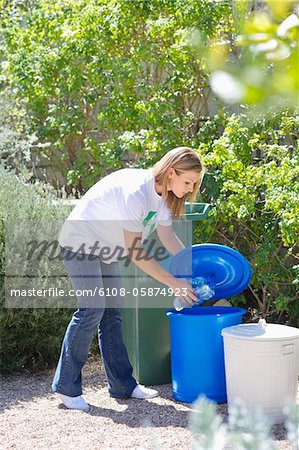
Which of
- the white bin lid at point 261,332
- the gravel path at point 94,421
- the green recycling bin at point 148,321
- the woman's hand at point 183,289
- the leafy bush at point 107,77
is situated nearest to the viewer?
the gravel path at point 94,421

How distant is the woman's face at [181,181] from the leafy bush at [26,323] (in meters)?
1.52

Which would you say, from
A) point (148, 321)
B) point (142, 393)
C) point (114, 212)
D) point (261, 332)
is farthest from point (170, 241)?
point (142, 393)

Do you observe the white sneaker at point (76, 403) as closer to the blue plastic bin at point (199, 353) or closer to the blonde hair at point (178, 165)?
the blue plastic bin at point (199, 353)

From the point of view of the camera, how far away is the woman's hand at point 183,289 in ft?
13.4

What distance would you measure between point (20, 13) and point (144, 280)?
4713mm

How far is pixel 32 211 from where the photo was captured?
5367mm

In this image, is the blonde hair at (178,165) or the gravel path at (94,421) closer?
the gravel path at (94,421)

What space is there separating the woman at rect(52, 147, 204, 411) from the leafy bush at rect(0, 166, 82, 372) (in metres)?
0.87

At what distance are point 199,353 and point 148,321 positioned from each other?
0.51 m

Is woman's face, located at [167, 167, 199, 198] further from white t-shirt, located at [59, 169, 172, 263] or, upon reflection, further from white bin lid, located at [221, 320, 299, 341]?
white bin lid, located at [221, 320, 299, 341]

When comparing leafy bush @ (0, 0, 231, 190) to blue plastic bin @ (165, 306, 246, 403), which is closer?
blue plastic bin @ (165, 306, 246, 403)

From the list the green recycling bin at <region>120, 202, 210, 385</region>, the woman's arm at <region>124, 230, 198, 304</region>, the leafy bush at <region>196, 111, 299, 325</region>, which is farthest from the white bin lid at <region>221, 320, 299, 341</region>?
the leafy bush at <region>196, 111, 299, 325</region>

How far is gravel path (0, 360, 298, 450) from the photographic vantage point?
378 cm

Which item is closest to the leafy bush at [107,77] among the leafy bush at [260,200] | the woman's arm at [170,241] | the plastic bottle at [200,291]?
the leafy bush at [260,200]
